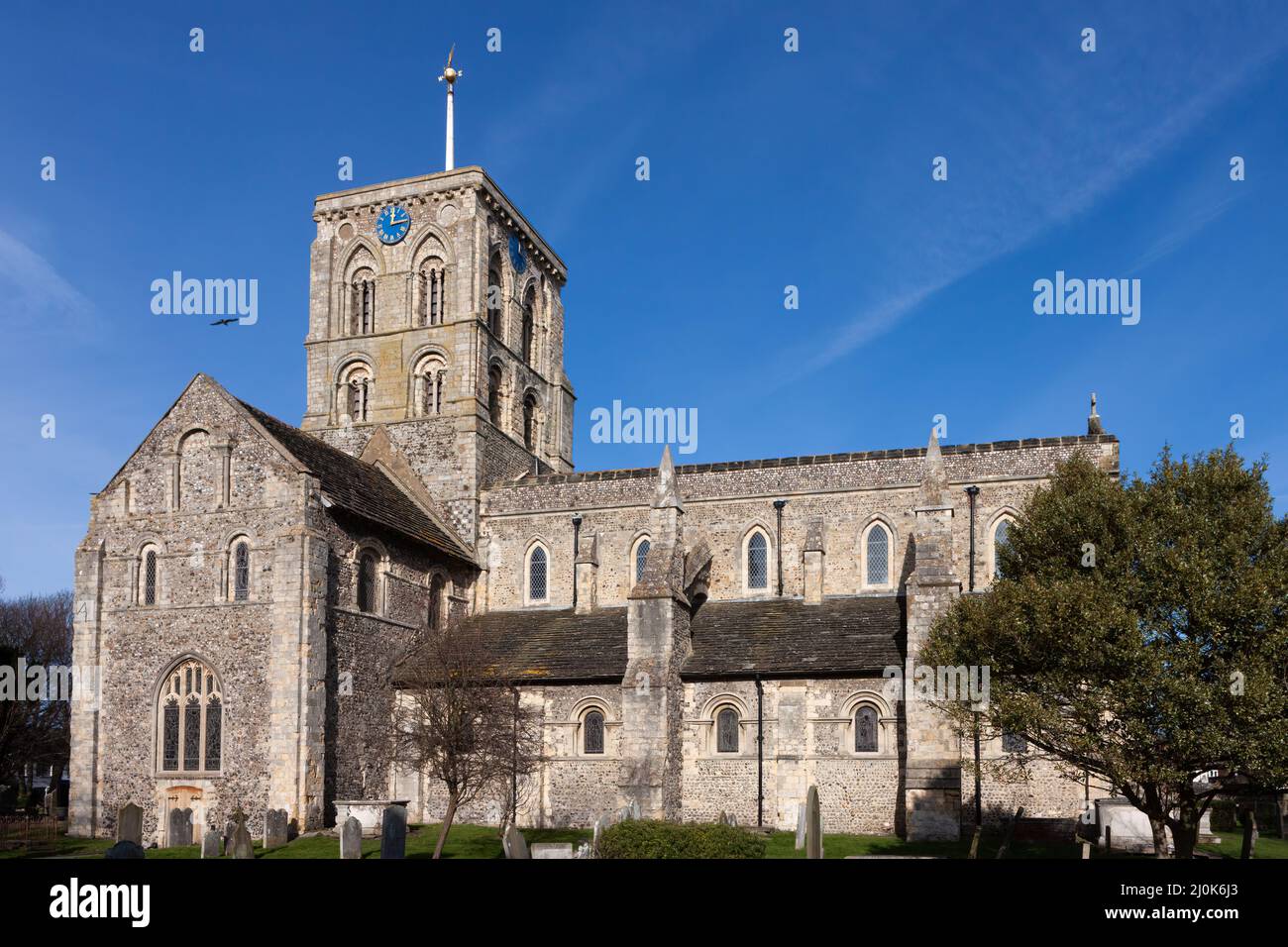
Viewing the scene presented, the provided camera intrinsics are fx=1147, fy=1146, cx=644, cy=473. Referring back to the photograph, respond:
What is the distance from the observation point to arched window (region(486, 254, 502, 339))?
46656mm

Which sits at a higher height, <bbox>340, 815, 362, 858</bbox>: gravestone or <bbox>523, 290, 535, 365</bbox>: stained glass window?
<bbox>523, 290, 535, 365</bbox>: stained glass window

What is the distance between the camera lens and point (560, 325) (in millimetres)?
52719

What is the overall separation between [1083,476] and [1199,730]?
7.02 meters

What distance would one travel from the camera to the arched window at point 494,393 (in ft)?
151

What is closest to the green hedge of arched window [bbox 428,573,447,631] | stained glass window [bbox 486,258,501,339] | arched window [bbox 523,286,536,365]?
arched window [bbox 428,573,447,631]

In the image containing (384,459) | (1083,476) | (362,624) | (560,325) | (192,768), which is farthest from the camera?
(560,325)

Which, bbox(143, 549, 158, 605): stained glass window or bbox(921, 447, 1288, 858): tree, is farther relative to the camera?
bbox(143, 549, 158, 605): stained glass window

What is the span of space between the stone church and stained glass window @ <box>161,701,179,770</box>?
57 millimetres

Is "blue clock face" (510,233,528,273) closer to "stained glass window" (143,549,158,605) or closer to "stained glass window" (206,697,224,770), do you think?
"stained glass window" (143,549,158,605)

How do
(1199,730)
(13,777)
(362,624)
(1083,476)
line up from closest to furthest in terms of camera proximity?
(1199,730) → (1083,476) → (362,624) → (13,777)

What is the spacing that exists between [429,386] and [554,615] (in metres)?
11.0

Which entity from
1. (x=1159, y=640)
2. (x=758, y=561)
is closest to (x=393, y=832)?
(x=1159, y=640)
